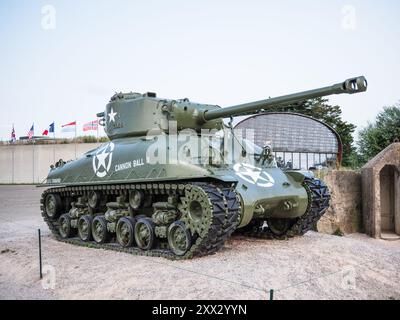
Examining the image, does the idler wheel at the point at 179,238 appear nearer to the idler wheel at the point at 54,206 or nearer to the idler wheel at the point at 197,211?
the idler wheel at the point at 197,211

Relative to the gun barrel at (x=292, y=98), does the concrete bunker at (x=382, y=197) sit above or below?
below

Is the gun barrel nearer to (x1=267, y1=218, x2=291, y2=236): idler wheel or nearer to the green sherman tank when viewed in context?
the green sherman tank

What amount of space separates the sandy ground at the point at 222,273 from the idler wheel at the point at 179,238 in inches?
14.3

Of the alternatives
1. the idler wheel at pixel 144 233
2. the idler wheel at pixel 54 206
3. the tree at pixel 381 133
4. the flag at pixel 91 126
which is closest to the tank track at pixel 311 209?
the idler wheel at pixel 144 233

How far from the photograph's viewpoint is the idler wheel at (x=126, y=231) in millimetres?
11031

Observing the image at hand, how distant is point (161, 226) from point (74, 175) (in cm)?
389

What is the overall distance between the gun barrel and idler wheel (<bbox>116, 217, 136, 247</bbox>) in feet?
10.1

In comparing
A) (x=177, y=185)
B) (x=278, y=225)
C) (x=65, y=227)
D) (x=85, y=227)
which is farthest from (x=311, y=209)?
(x=65, y=227)

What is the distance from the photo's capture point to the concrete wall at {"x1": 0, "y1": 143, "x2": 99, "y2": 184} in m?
32.9

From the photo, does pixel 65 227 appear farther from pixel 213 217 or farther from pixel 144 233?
pixel 213 217

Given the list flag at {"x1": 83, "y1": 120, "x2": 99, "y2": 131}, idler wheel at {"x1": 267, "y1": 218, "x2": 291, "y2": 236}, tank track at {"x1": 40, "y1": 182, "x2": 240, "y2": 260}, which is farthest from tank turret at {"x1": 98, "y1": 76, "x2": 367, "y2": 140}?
flag at {"x1": 83, "y1": 120, "x2": 99, "y2": 131}

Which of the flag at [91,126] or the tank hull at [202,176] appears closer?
the tank hull at [202,176]

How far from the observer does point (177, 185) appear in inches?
381
